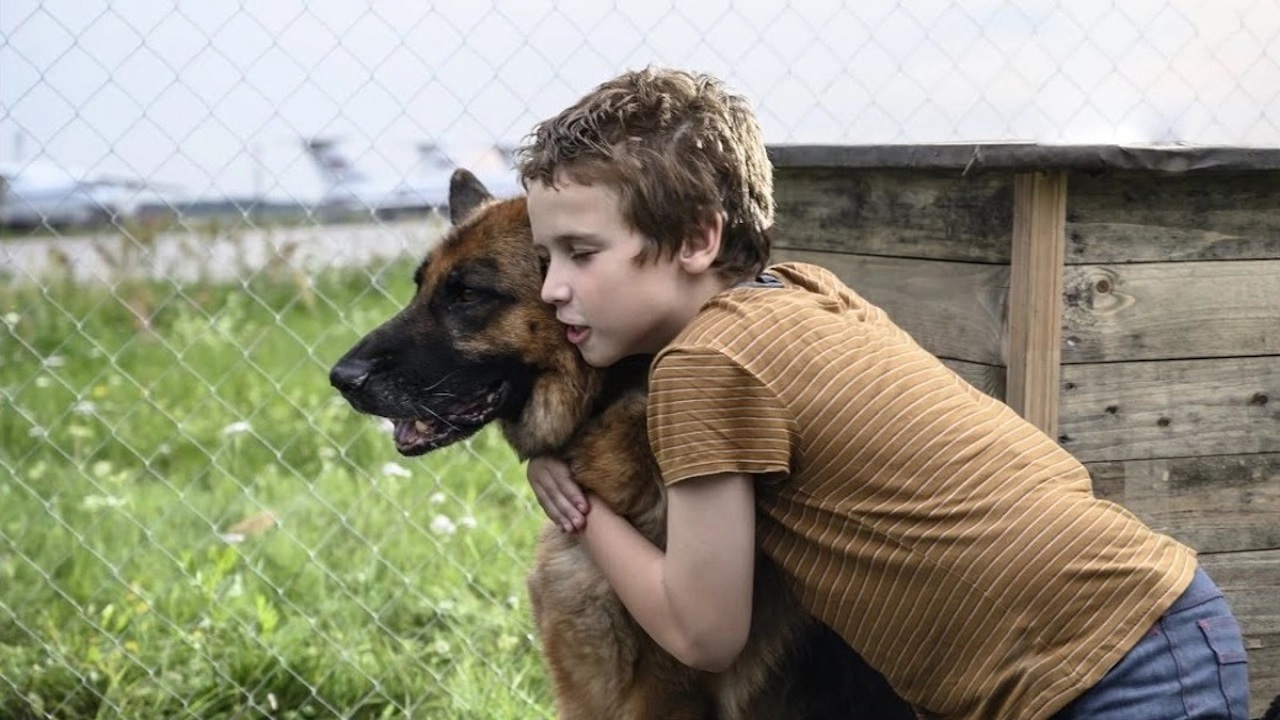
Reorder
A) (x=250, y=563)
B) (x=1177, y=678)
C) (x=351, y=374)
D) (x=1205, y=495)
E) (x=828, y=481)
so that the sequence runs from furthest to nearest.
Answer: (x=250, y=563) < (x=1205, y=495) < (x=351, y=374) < (x=828, y=481) < (x=1177, y=678)

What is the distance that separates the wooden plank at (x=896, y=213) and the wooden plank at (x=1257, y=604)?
801 millimetres

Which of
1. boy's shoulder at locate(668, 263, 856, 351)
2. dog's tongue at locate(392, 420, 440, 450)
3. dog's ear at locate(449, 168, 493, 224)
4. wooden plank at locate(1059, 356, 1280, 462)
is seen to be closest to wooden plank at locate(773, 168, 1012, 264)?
wooden plank at locate(1059, 356, 1280, 462)

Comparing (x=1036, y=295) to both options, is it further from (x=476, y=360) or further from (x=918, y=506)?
(x=476, y=360)

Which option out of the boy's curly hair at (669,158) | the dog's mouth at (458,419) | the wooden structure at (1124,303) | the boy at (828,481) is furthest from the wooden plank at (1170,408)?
the dog's mouth at (458,419)

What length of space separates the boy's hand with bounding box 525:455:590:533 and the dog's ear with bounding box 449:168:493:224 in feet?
1.75

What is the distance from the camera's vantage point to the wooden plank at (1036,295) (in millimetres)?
2756

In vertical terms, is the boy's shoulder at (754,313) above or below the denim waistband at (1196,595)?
above

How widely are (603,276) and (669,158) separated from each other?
20 cm

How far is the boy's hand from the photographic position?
2.51 m

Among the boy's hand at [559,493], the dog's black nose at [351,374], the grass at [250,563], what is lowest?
the grass at [250,563]

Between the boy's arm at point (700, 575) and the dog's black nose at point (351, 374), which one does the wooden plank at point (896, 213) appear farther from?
the dog's black nose at point (351, 374)

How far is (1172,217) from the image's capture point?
2879 millimetres

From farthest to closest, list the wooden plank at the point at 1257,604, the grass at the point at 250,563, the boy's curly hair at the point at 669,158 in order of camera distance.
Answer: the grass at the point at 250,563 < the wooden plank at the point at 1257,604 < the boy's curly hair at the point at 669,158

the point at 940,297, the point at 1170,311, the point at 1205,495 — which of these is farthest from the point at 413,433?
the point at 1205,495
